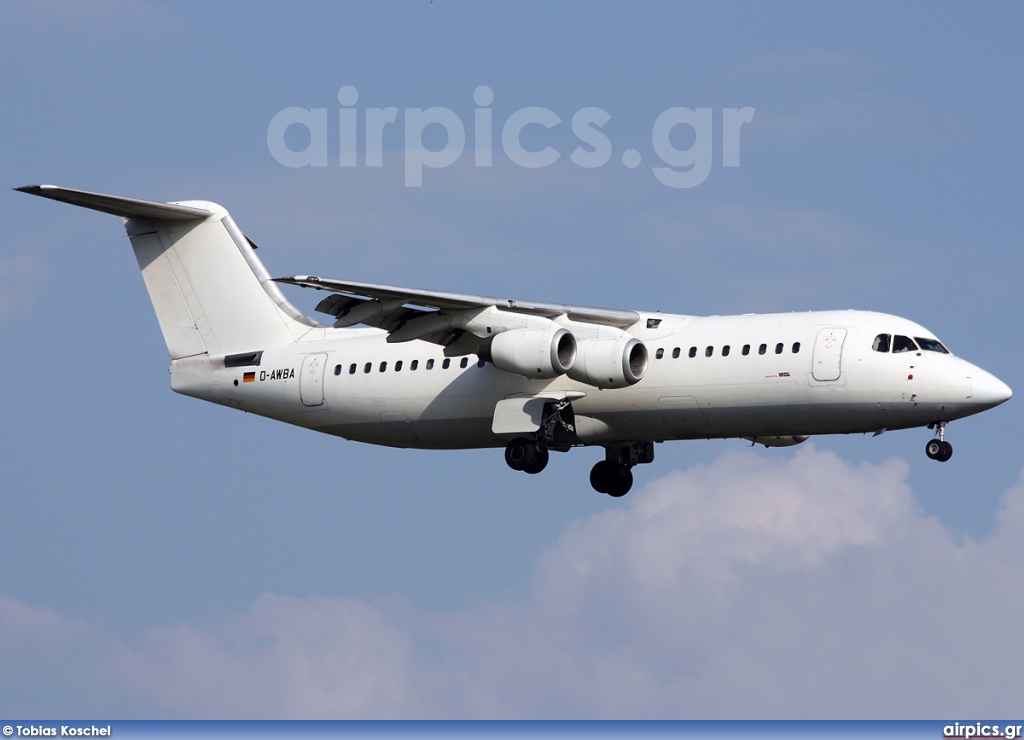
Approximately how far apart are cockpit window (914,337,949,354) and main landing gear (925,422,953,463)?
1.15 m

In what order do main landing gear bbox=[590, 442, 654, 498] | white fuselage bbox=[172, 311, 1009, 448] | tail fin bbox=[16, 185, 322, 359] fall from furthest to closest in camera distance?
tail fin bbox=[16, 185, 322, 359] → main landing gear bbox=[590, 442, 654, 498] → white fuselage bbox=[172, 311, 1009, 448]

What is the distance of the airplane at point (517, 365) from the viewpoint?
27891 millimetres

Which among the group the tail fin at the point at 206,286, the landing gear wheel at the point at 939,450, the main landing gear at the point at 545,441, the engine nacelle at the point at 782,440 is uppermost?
the tail fin at the point at 206,286

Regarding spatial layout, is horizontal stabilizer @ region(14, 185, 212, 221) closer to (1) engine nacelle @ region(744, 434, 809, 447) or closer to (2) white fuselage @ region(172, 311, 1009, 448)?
(2) white fuselage @ region(172, 311, 1009, 448)

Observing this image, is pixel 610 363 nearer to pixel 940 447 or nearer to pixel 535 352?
pixel 535 352

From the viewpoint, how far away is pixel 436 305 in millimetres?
29094

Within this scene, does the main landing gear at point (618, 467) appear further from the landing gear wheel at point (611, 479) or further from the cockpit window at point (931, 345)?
the cockpit window at point (931, 345)

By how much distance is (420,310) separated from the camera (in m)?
29.5

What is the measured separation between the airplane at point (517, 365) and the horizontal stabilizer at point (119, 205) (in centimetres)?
4

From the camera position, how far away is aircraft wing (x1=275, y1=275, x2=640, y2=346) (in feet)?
93.0

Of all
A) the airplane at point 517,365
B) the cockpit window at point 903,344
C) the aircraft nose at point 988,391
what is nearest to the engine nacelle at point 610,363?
the airplane at point 517,365

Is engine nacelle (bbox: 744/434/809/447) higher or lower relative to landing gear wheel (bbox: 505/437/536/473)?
higher

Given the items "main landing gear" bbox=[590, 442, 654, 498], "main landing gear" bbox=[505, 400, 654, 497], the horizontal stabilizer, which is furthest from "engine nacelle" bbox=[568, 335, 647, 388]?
the horizontal stabilizer

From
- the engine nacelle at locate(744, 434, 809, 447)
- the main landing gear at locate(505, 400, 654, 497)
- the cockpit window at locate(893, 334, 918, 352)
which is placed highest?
the cockpit window at locate(893, 334, 918, 352)
